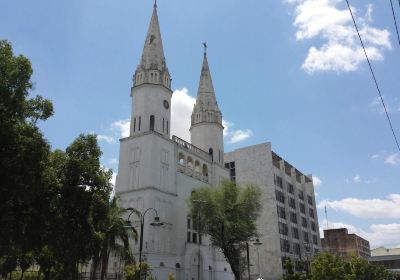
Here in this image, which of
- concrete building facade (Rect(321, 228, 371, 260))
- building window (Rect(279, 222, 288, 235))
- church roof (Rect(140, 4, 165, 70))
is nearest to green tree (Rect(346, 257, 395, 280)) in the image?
building window (Rect(279, 222, 288, 235))

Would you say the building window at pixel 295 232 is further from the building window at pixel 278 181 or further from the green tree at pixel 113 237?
the green tree at pixel 113 237

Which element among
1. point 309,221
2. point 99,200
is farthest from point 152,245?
point 309,221

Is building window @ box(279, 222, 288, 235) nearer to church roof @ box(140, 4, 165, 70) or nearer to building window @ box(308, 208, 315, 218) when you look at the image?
building window @ box(308, 208, 315, 218)

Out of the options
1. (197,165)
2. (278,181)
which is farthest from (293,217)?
(197,165)

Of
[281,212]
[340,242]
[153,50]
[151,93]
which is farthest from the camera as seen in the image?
[340,242]

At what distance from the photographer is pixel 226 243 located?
1502 inches

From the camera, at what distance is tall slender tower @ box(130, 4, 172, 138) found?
45.3m

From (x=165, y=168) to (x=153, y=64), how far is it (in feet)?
42.9

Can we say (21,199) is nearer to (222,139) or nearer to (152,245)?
(152,245)

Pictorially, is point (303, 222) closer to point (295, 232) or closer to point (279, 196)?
point (295, 232)

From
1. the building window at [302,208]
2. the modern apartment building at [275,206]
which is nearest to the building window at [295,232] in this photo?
the modern apartment building at [275,206]

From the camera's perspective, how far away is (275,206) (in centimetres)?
6488

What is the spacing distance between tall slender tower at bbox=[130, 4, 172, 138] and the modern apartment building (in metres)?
26.6

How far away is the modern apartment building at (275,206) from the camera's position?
62594 mm
